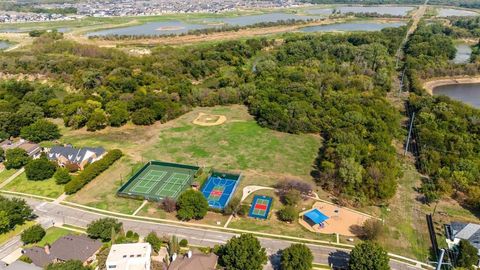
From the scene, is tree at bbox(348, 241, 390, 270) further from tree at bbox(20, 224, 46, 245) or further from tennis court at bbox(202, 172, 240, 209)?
tree at bbox(20, 224, 46, 245)

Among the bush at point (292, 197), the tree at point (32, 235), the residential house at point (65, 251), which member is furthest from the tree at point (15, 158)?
the bush at point (292, 197)

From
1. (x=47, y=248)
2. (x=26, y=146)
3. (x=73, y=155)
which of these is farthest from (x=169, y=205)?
(x=26, y=146)

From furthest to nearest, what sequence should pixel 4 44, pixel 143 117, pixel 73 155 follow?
pixel 4 44 < pixel 143 117 < pixel 73 155

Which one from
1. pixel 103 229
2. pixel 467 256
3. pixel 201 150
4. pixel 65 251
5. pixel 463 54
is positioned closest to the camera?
pixel 467 256

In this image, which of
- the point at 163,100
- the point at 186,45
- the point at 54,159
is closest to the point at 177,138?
the point at 163,100

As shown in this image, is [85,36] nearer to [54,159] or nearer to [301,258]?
[54,159]

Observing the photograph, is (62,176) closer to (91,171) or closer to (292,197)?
(91,171)
